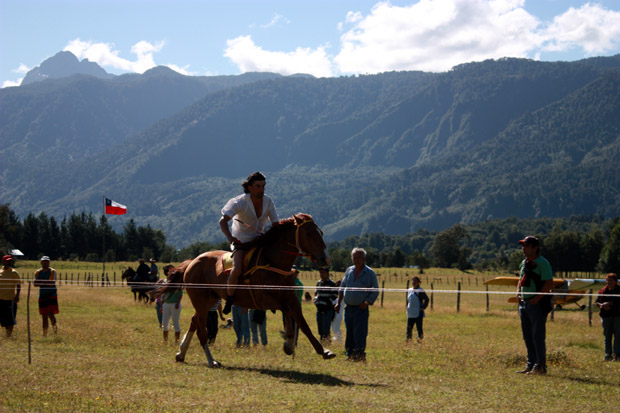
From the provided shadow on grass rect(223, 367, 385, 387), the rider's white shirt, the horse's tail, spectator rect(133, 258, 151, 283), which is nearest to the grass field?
shadow on grass rect(223, 367, 385, 387)

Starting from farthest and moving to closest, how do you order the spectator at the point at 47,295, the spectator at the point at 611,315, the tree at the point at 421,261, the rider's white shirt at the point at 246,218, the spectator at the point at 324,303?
the tree at the point at 421,261 < the spectator at the point at 47,295 < the spectator at the point at 324,303 < the spectator at the point at 611,315 < the rider's white shirt at the point at 246,218

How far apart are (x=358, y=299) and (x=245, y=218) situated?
2684 millimetres

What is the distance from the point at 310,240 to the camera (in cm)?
1055

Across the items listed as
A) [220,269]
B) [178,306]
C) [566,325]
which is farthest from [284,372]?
[566,325]

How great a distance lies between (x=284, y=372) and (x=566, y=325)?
58.0 ft

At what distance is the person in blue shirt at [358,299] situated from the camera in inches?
480

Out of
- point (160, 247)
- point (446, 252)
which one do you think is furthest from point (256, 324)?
point (446, 252)

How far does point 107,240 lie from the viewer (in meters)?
115

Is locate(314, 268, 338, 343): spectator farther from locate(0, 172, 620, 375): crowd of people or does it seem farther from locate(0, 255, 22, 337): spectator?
locate(0, 255, 22, 337): spectator

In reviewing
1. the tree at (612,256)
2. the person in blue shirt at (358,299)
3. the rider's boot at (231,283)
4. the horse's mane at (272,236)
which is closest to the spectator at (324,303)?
the person in blue shirt at (358,299)

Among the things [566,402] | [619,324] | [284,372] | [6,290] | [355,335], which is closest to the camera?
[566,402]

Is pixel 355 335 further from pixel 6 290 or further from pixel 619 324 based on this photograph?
pixel 6 290

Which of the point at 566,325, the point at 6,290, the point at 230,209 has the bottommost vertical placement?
the point at 566,325

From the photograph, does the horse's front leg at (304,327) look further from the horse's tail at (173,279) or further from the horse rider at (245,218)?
the horse's tail at (173,279)
